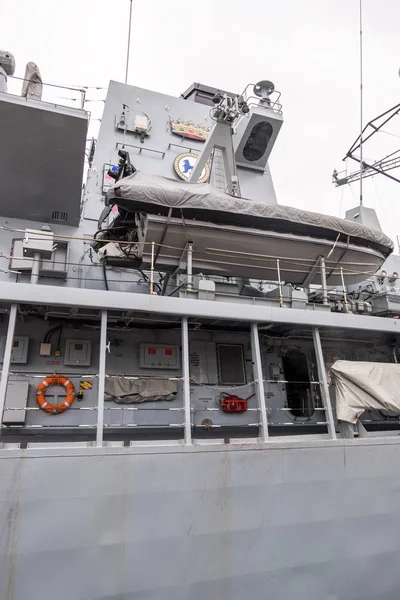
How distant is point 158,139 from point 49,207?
3480 mm

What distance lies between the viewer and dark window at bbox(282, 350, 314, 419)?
24.4 feet

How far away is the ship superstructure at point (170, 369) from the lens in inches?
155

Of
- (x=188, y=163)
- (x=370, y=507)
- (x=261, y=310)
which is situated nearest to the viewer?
(x=370, y=507)

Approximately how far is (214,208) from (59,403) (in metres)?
3.47

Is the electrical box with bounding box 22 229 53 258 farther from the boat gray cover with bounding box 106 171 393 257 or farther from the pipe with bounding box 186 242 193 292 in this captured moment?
the pipe with bounding box 186 242 193 292

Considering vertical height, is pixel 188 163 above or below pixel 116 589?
above

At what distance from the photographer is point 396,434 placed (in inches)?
224

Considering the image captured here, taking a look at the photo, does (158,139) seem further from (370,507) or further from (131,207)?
(370,507)

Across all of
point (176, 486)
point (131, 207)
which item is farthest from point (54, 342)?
point (176, 486)

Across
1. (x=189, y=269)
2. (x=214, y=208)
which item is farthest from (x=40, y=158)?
(x=189, y=269)

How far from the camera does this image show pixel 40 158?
6.50 meters


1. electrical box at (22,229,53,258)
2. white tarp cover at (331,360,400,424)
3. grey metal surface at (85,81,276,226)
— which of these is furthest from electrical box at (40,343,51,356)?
white tarp cover at (331,360,400,424)

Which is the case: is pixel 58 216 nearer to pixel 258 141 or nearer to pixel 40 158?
pixel 40 158

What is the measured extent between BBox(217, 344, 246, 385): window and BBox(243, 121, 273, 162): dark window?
562 cm
